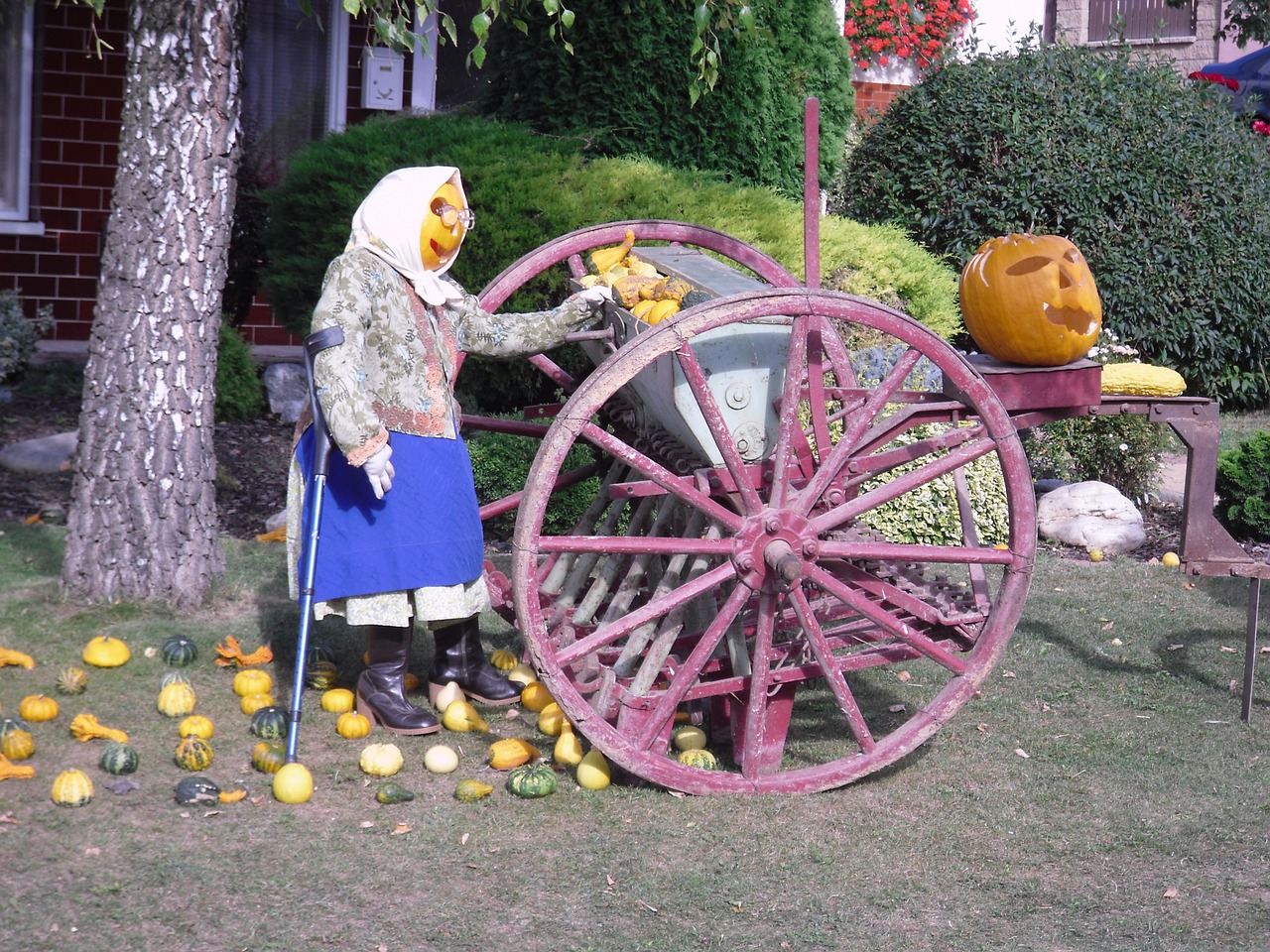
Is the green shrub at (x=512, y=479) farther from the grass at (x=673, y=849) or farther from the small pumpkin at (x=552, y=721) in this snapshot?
the small pumpkin at (x=552, y=721)

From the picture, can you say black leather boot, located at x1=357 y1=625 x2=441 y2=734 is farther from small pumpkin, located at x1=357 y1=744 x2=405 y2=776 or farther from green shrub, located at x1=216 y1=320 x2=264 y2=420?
green shrub, located at x1=216 y1=320 x2=264 y2=420

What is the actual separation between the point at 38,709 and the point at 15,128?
6445 millimetres

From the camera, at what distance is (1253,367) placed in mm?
9414

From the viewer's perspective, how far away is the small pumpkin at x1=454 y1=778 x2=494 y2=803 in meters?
3.41

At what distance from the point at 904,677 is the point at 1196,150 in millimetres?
5863

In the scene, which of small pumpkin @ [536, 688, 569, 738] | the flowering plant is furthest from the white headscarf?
the flowering plant

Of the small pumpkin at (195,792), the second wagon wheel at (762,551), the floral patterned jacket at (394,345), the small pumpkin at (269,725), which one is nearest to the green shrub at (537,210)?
the floral patterned jacket at (394,345)

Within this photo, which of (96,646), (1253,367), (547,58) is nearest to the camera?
(96,646)

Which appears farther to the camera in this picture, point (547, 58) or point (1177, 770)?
point (547, 58)

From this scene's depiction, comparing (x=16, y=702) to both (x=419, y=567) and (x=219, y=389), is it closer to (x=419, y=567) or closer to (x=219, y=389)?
(x=419, y=567)

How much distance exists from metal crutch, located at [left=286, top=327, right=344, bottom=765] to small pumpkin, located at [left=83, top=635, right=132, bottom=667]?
96cm

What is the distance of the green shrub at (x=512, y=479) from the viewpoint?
611 cm

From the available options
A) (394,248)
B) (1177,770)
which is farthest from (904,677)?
(394,248)

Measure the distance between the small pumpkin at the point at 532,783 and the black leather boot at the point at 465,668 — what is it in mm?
660
